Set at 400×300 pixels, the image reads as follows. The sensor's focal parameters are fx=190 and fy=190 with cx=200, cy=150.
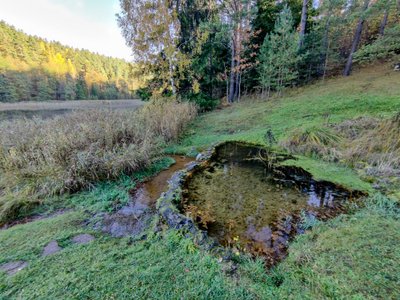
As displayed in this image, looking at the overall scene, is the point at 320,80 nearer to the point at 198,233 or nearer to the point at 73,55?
the point at 198,233

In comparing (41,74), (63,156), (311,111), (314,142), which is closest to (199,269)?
(63,156)

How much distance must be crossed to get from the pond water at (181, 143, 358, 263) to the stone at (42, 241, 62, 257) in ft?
5.19

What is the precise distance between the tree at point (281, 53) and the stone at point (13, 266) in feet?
38.6

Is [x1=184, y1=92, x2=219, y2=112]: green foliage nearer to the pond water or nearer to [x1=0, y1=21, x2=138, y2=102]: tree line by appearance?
the pond water

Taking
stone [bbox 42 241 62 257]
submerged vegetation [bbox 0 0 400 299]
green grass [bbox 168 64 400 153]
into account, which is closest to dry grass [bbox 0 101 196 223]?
submerged vegetation [bbox 0 0 400 299]

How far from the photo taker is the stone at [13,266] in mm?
1810

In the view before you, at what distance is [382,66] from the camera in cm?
1106

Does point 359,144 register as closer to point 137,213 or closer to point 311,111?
point 311,111

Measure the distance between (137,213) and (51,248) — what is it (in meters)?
1.06

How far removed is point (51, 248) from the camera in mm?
2133

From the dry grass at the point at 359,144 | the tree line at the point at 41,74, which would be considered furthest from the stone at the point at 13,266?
the tree line at the point at 41,74

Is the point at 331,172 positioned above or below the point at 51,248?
above

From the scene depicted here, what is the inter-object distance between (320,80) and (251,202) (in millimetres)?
12280

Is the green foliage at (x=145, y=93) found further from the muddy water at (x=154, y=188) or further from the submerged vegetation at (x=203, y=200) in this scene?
the muddy water at (x=154, y=188)
